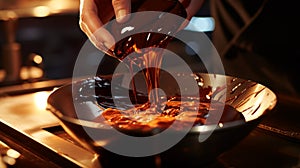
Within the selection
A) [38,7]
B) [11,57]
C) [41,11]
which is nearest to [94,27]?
[11,57]

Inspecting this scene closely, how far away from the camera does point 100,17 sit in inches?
38.6

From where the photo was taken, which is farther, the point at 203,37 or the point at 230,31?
the point at 203,37

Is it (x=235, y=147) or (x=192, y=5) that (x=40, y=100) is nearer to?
(x=192, y=5)

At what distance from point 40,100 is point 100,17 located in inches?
11.5

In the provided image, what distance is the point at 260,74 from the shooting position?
1546 mm

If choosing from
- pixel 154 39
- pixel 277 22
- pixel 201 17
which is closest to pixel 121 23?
pixel 154 39

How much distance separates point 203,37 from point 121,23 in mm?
2180

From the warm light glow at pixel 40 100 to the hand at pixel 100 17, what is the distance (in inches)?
10.1

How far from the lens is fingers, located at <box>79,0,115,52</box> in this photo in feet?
2.75

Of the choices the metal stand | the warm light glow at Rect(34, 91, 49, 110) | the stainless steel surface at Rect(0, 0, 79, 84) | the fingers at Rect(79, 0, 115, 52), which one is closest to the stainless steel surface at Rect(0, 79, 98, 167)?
the warm light glow at Rect(34, 91, 49, 110)

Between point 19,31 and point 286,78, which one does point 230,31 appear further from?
point 19,31

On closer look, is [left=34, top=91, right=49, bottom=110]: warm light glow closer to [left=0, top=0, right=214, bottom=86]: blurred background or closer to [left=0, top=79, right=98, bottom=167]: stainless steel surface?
[left=0, top=79, right=98, bottom=167]: stainless steel surface

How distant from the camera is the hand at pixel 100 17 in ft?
2.76

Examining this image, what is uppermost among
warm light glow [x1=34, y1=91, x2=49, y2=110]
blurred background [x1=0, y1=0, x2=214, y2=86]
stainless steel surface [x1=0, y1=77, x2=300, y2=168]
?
stainless steel surface [x1=0, y1=77, x2=300, y2=168]
